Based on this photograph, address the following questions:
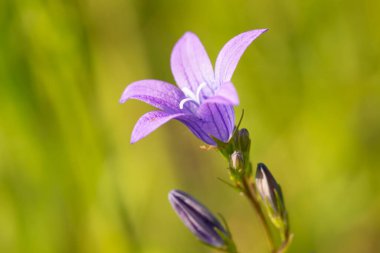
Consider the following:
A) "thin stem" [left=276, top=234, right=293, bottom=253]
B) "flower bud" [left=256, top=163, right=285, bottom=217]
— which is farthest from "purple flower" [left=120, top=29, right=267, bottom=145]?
"thin stem" [left=276, top=234, right=293, bottom=253]

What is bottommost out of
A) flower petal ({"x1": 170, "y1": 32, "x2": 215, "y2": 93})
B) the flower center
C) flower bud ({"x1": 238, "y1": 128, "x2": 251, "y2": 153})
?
flower bud ({"x1": 238, "y1": 128, "x2": 251, "y2": 153})

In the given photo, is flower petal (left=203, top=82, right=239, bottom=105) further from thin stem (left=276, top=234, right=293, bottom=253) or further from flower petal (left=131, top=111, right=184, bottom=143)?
thin stem (left=276, top=234, right=293, bottom=253)

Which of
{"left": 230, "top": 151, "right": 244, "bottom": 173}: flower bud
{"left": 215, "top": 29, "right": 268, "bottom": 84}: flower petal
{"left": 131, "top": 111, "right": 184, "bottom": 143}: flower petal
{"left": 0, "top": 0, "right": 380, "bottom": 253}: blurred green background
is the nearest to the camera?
{"left": 131, "top": 111, "right": 184, "bottom": 143}: flower petal

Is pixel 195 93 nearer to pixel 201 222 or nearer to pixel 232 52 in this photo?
pixel 232 52

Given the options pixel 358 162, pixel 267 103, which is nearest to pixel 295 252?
pixel 358 162

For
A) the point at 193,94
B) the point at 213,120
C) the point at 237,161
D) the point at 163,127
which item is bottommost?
the point at 237,161

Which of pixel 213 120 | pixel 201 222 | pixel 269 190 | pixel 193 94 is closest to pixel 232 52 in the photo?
pixel 213 120
